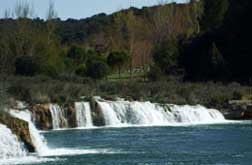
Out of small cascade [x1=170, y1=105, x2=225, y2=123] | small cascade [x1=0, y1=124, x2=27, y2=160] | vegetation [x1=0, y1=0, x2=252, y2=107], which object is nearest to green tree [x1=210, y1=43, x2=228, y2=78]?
vegetation [x1=0, y1=0, x2=252, y2=107]

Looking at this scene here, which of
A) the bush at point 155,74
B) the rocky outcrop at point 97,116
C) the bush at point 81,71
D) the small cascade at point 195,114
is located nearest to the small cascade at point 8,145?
the rocky outcrop at point 97,116

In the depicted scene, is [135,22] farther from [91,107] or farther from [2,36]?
[91,107]

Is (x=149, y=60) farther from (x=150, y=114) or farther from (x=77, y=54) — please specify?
(x=150, y=114)

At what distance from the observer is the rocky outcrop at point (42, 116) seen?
4319 cm

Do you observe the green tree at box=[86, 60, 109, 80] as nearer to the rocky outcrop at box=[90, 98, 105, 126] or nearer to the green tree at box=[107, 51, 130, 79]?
the green tree at box=[107, 51, 130, 79]

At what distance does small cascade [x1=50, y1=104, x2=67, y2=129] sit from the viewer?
43.9m

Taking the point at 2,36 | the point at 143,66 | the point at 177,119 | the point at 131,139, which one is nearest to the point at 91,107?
the point at 177,119

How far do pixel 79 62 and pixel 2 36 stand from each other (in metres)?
9.51

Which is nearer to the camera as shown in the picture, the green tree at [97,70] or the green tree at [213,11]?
the green tree at [97,70]

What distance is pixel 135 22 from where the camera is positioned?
110 metres

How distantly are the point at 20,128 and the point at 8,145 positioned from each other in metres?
0.85

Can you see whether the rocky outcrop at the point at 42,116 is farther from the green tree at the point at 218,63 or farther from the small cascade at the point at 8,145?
the green tree at the point at 218,63

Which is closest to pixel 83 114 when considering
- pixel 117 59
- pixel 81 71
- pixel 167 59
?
pixel 81 71

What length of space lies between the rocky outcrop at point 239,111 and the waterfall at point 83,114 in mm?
10829
